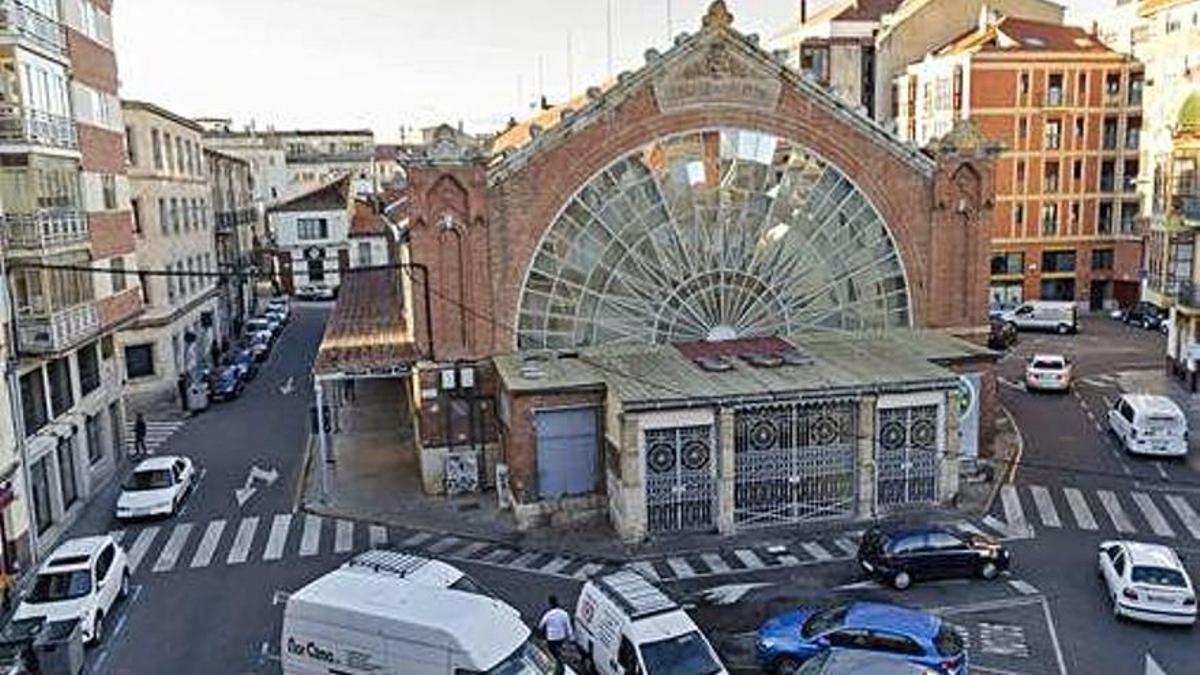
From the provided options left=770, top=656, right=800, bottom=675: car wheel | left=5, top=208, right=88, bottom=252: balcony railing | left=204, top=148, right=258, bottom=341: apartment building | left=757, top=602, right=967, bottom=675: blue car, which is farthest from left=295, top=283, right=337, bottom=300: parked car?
left=770, top=656, right=800, bottom=675: car wheel

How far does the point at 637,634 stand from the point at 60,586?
44.0 feet

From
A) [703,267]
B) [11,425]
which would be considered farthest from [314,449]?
[703,267]

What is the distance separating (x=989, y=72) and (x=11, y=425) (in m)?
55.6

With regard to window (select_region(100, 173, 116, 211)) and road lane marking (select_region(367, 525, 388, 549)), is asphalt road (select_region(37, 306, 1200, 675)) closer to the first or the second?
road lane marking (select_region(367, 525, 388, 549))

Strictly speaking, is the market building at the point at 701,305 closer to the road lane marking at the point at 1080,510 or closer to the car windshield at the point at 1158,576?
the road lane marking at the point at 1080,510

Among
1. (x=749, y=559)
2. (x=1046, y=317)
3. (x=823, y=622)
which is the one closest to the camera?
(x=823, y=622)

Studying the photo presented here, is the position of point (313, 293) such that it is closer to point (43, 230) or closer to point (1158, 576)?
point (43, 230)

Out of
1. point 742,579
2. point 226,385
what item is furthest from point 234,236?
point 742,579

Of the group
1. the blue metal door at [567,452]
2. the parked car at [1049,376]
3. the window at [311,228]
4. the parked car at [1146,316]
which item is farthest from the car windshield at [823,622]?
the window at [311,228]

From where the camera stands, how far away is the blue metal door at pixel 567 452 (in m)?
30.1

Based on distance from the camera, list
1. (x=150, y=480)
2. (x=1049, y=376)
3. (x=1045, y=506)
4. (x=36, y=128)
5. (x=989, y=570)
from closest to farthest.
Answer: (x=989, y=570) → (x=36, y=128) → (x=1045, y=506) → (x=150, y=480) → (x=1049, y=376)

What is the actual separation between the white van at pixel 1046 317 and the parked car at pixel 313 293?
51704 millimetres

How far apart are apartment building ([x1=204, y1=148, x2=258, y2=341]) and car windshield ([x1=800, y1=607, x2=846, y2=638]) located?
1772 inches

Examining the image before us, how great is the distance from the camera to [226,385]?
157 ft
